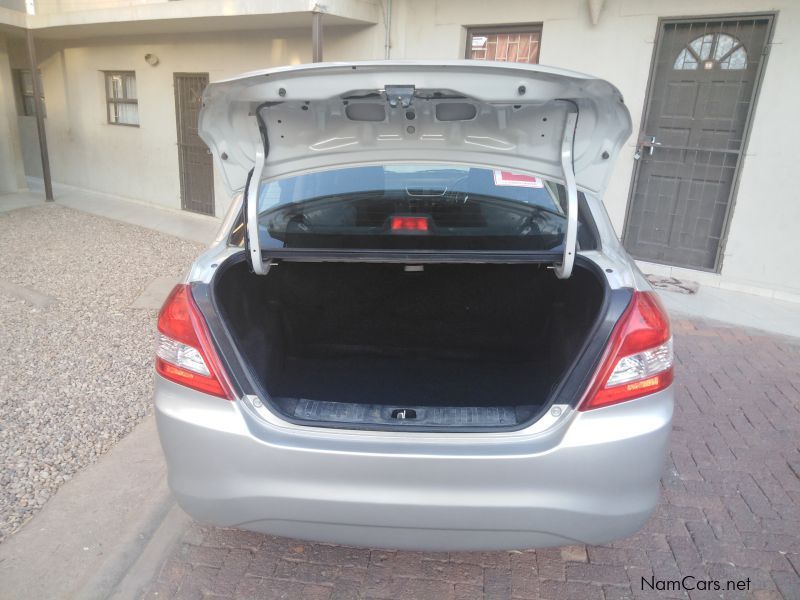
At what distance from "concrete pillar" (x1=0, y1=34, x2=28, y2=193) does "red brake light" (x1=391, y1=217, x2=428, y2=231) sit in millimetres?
10903

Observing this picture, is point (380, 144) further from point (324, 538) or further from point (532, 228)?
point (324, 538)

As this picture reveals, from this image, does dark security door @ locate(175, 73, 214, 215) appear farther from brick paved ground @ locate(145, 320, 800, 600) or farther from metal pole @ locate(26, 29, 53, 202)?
brick paved ground @ locate(145, 320, 800, 600)

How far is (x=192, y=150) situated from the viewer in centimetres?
944

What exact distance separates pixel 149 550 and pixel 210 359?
1031mm

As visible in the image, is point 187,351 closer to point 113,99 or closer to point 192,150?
point 192,150

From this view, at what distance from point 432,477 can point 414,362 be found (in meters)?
1.32

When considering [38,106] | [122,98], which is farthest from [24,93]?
[122,98]

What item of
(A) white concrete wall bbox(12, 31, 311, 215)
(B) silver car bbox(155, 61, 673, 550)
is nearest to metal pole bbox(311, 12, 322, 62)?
(A) white concrete wall bbox(12, 31, 311, 215)

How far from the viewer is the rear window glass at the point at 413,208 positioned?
2.53 meters

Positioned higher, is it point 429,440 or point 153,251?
point 429,440

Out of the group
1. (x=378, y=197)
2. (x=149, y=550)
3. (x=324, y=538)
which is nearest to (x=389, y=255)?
(x=378, y=197)

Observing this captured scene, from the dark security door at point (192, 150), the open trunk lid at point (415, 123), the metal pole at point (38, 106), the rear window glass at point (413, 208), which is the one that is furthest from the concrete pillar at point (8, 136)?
the open trunk lid at point (415, 123)

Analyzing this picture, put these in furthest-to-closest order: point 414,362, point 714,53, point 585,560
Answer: point 714,53 → point 414,362 → point 585,560

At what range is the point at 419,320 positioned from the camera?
3264mm
